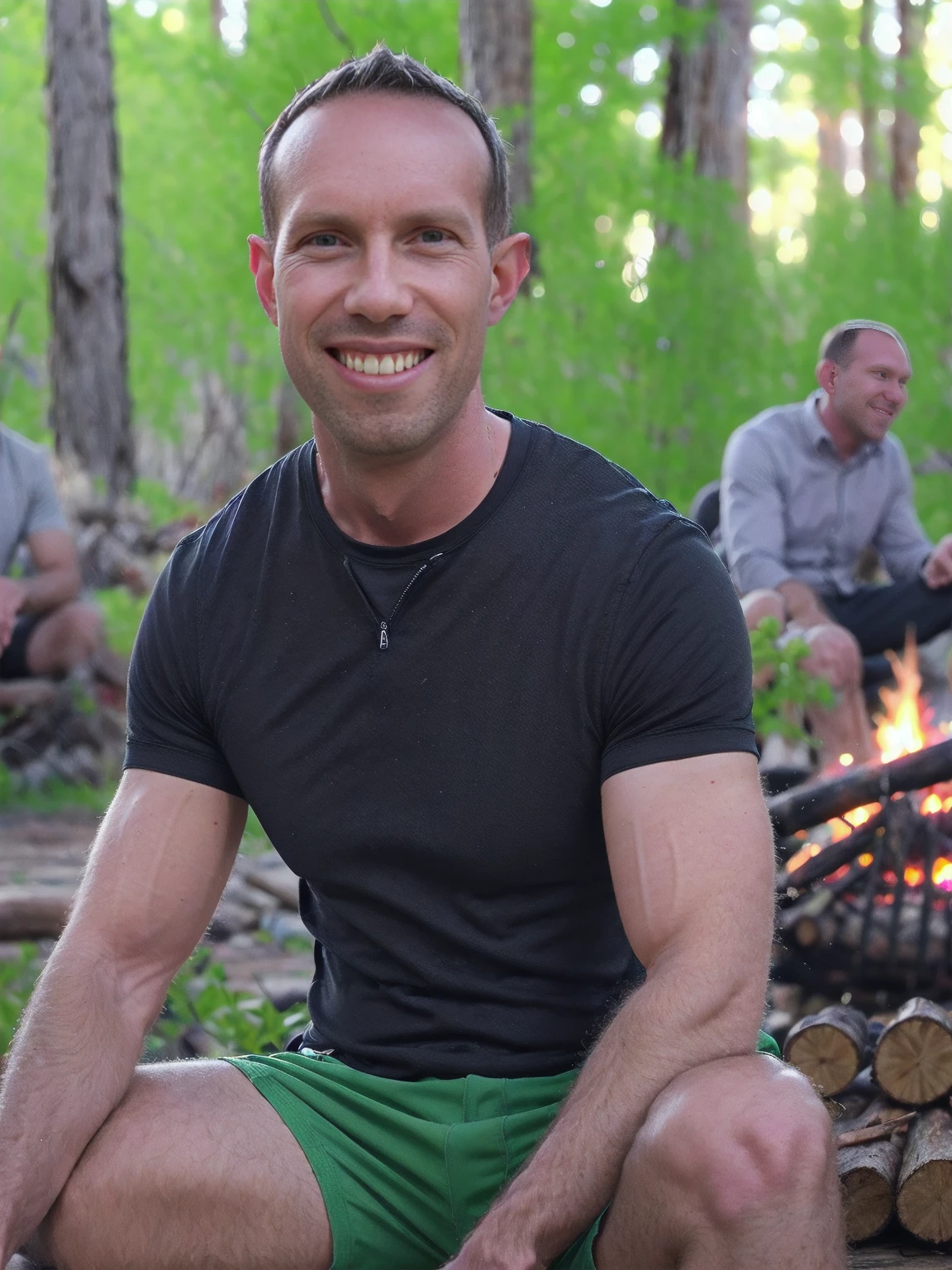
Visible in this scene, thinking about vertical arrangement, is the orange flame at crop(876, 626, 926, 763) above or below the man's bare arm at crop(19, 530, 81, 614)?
below

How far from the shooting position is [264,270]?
2.53 m

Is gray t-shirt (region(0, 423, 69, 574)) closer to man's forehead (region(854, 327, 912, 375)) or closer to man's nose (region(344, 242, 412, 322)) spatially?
man's forehead (region(854, 327, 912, 375))

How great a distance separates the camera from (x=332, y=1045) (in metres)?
2.54

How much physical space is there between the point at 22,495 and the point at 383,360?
475 cm

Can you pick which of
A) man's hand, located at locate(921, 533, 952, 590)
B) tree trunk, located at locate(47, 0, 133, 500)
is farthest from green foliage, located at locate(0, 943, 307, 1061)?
tree trunk, located at locate(47, 0, 133, 500)

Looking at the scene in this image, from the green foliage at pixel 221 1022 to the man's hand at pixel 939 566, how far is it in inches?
118

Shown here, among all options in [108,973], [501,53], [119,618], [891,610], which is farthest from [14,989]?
[501,53]

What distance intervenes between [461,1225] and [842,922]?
6.60 feet

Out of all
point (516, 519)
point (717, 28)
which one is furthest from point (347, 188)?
point (717, 28)

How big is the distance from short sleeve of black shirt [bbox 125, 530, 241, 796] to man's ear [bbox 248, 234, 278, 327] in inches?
18.0

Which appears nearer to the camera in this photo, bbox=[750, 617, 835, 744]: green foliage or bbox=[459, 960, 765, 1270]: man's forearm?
bbox=[459, 960, 765, 1270]: man's forearm

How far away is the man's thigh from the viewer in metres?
5.96

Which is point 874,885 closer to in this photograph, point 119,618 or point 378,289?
point 378,289

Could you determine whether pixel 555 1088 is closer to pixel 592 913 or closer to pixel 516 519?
pixel 592 913
